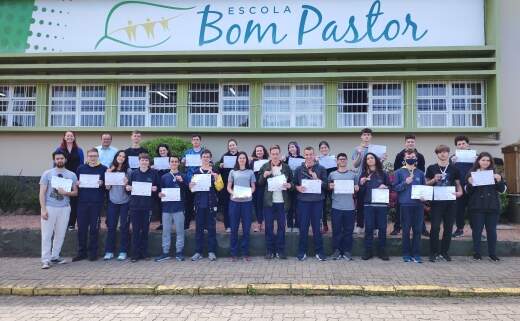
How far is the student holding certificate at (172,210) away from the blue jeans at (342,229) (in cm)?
278

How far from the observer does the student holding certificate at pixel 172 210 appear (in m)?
8.02

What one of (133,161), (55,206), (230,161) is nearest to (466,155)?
(230,161)

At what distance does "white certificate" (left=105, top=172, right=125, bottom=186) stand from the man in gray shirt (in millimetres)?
610

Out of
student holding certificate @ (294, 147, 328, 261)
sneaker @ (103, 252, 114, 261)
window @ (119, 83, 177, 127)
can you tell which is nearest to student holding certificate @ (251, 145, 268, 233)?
student holding certificate @ (294, 147, 328, 261)

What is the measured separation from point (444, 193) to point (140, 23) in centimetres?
975

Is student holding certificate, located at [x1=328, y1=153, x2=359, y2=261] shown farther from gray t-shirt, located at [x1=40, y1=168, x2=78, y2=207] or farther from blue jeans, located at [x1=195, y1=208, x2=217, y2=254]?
gray t-shirt, located at [x1=40, y1=168, x2=78, y2=207]

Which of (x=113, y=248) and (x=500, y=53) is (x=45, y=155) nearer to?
(x=113, y=248)

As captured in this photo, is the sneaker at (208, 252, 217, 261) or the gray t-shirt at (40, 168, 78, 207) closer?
the gray t-shirt at (40, 168, 78, 207)

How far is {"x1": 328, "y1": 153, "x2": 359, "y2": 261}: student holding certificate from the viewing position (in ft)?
25.7

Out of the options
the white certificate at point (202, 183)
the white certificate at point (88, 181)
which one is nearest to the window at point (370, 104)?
the white certificate at point (202, 183)

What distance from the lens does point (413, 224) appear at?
7.75m

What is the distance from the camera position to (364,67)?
1232 cm

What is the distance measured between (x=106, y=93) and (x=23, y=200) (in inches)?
151

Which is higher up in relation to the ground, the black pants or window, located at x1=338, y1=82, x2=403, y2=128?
window, located at x1=338, y1=82, x2=403, y2=128
